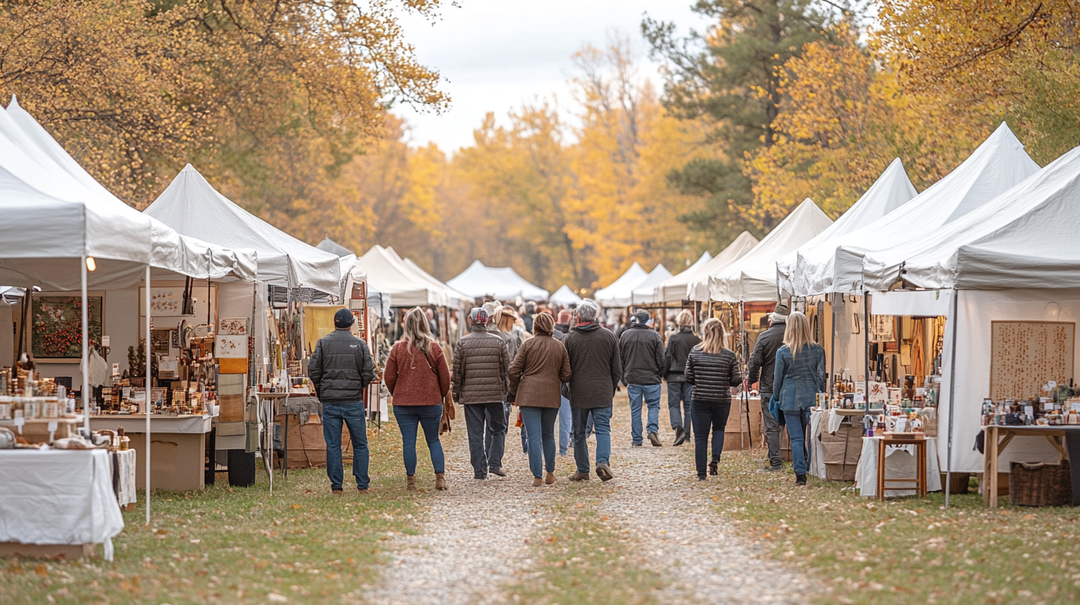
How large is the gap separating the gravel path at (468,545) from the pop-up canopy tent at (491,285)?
2625 cm

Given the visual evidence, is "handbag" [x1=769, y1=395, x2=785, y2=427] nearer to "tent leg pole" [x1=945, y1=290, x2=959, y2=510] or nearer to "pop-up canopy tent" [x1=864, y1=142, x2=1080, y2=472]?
"pop-up canopy tent" [x1=864, y1=142, x2=1080, y2=472]

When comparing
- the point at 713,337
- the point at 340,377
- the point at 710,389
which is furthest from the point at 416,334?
the point at 713,337

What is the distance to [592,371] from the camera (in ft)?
36.2

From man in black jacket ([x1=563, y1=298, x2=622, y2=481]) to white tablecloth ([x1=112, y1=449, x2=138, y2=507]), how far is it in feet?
14.1

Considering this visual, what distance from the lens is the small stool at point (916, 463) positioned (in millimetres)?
9539

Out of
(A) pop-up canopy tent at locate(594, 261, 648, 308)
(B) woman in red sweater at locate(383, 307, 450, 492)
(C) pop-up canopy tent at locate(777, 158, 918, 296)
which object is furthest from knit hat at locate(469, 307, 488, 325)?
(A) pop-up canopy tent at locate(594, 261, 648, 308)

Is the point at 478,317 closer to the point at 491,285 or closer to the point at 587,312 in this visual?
the point at 587,312

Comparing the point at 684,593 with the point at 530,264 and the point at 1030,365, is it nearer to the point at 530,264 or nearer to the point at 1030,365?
the point at 1030,365

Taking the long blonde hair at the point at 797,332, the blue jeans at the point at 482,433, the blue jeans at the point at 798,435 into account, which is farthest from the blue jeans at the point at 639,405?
the long blonde hair at the point at 797,332

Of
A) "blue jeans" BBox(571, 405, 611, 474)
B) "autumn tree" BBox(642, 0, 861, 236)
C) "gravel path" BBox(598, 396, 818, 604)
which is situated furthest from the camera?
"autumn tree" BBox(642, 0, 861, 236)

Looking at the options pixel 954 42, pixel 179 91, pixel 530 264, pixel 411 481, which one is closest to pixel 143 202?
pixel 179 91

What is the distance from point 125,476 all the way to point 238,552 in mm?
1616

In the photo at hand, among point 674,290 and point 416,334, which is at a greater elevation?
point 674,290

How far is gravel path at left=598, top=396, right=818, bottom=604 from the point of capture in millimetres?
6301
